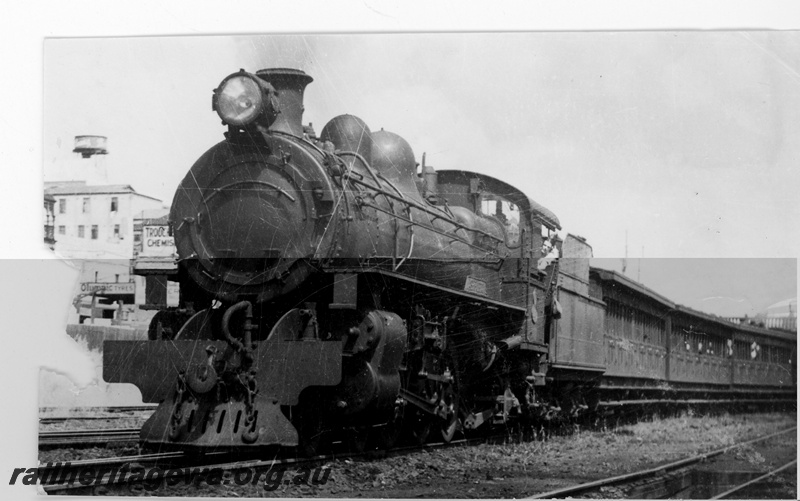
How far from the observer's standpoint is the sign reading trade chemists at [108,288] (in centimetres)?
1345

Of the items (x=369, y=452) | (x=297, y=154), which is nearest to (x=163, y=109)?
(x=297, y=154)

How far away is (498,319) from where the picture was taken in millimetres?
11047

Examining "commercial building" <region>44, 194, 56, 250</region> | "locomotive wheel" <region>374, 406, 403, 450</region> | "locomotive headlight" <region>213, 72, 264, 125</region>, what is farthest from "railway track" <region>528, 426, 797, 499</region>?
"commercial building" <region>44, 194, 56, 250</region>

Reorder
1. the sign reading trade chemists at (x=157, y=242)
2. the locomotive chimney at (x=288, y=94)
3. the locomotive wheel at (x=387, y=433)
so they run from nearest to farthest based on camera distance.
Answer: the locomotive chimney at (x=288, y=94), the sign reading trade chemists at (x=157, y=242), the locomotive wheel at (x=387, y=433)

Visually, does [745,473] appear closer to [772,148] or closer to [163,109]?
[772,148]

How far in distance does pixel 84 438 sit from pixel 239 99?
13.2 ft

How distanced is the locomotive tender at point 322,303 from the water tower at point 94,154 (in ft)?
2.69

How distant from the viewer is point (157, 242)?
384 inches

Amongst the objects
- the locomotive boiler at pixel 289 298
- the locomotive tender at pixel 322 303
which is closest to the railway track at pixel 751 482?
the locomotive tender at pixel 322 303

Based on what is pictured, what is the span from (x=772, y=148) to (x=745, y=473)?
336cm
